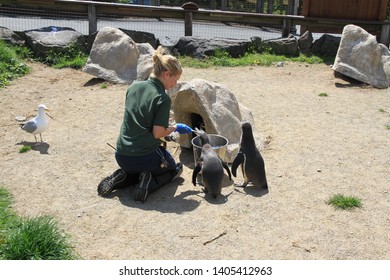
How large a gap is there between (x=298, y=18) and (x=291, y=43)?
1.00 metres

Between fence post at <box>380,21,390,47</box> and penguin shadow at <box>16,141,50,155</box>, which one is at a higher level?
fence post at <box>380,21,390,47</box>

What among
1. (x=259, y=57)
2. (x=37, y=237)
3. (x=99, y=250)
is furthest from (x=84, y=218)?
(x=259, y=57)

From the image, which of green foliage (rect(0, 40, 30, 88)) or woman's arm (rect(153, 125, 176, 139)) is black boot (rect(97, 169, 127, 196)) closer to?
woman's arm (rect(153, 125, 176, 139))

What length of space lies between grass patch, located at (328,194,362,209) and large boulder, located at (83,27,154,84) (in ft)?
16.3

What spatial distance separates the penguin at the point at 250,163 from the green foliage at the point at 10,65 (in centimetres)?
544

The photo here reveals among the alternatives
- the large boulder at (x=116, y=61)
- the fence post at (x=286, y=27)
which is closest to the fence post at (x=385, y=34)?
the fence post at (x=286, y=27)

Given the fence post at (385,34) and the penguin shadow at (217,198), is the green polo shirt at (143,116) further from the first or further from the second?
the fence post at (385,34)

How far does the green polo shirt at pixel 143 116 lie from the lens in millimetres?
4004

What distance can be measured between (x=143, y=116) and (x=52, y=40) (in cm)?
669

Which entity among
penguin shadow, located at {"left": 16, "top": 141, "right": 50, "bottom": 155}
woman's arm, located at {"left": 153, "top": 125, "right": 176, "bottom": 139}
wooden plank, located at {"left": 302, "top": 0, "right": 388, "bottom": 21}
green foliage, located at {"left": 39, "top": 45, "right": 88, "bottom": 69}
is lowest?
penguin shadow, located at {"left": 16, "top": 141, "right": 50, "bottom": 155}

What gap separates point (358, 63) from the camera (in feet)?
29.8

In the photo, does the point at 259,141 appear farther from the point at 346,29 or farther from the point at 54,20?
the point at 54,20

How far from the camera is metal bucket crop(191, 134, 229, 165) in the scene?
15.0 feet

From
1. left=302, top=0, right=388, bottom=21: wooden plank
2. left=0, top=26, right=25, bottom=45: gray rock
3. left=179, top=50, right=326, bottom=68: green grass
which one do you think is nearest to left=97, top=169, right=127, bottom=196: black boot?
left=179, top=50, right=326, bottom=68: green grass
